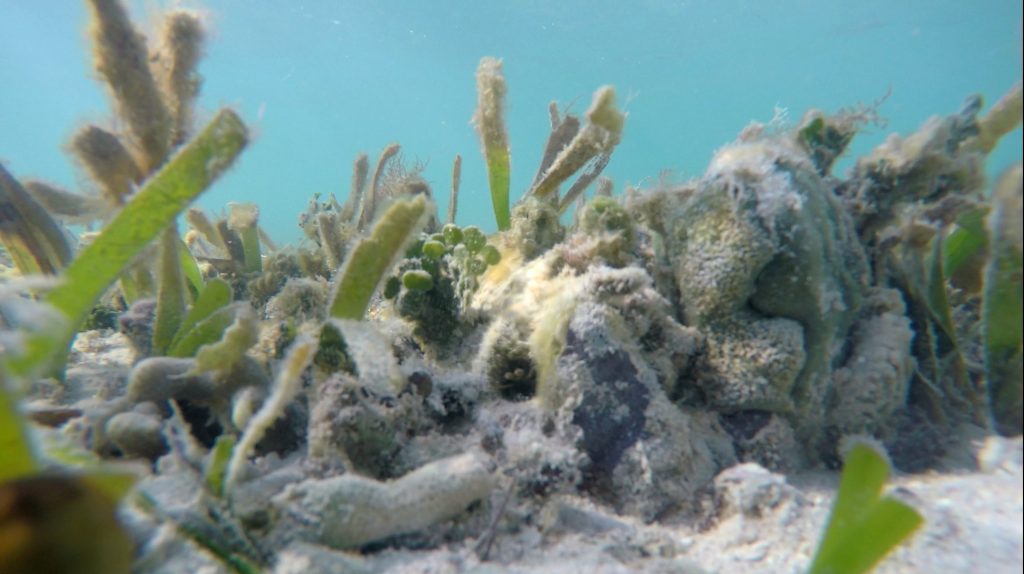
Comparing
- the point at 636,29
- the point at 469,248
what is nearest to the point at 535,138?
the point at 636,29

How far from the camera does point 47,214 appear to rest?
2.50m

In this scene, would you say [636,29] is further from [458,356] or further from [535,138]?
[535,138]

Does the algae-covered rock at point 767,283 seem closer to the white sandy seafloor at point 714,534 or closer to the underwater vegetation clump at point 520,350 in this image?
the underwater vegetation clump at point 520,350

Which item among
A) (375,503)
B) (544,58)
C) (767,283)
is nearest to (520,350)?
(375,503)

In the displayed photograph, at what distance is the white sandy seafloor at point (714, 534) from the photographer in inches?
49.1

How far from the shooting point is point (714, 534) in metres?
1.59

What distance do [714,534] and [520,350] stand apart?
94cm

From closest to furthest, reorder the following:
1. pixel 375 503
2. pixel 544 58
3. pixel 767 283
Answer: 1. pixel 375 503
2. pixel 767 283
3. pixel 544 58

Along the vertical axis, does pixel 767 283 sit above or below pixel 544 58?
below

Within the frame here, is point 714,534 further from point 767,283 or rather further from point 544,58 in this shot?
point 544,58

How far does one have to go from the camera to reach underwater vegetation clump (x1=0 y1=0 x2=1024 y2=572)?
130 cm

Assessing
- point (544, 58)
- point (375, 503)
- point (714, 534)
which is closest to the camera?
point (375, 503)

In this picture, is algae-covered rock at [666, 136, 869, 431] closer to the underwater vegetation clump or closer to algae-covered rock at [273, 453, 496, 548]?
the underwater vegetation clump

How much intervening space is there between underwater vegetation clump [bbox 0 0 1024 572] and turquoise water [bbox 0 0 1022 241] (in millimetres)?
439
